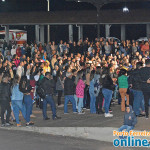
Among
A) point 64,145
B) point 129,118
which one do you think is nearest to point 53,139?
point 64,145

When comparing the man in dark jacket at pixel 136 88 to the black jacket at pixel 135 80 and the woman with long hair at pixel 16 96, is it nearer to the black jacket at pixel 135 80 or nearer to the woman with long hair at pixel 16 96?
the black jacket at pixel 135 80

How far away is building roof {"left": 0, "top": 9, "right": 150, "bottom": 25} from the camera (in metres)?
38.9

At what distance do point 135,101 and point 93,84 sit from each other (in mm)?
2111

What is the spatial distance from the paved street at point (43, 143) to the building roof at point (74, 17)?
22.7 metres

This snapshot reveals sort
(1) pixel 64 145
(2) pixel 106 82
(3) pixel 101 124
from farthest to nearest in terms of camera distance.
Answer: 1. (2) pixel 106 82
2. (3) pixel 101 124
3. (1) pixel 64 145

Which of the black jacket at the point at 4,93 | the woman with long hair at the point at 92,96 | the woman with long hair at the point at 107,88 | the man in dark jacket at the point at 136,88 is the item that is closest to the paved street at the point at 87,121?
the woman with long hair at the point at 92,96

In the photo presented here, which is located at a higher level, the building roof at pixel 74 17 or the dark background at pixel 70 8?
the dark background at pixel 70 8

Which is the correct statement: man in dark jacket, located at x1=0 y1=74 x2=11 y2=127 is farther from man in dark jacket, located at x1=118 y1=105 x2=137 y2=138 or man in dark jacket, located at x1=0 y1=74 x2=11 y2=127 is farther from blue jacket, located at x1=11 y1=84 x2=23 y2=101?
man in dark jacket, located at x1=118 y1=105 x2=137 y2=138

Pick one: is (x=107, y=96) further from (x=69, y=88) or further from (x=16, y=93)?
(x=16, y=93)

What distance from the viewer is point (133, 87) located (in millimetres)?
18359

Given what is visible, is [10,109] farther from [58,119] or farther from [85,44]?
[85,44]

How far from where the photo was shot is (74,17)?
4034 cm

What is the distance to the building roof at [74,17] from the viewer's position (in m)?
38.9

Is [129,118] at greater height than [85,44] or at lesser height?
lesser
